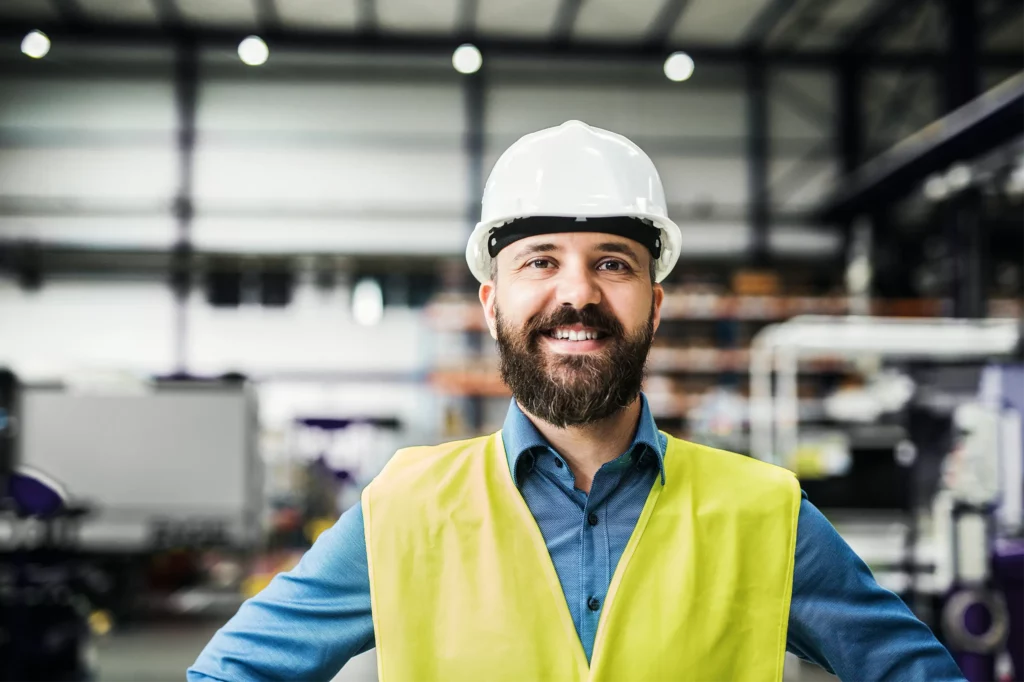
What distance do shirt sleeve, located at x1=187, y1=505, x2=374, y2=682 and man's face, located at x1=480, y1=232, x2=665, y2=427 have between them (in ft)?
1.01

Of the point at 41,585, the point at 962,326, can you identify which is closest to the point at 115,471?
the point at 41,585

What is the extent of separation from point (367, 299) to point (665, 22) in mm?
4764

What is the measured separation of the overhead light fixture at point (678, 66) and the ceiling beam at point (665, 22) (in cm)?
24

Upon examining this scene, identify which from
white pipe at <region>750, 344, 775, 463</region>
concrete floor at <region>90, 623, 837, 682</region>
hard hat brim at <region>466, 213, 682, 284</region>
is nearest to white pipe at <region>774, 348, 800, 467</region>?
white pipe at <region>750, 344, 775, 463</region>

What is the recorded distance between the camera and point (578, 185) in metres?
1.24

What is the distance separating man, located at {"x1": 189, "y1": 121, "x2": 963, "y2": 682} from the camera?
1136 mm

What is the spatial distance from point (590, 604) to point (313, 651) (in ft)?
1.15

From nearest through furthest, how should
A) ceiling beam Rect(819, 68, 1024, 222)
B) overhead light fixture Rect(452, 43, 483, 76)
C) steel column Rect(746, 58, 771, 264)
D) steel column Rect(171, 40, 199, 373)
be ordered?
ceiling beam Rect(819, 68, 1024, 222)
overhead light fixture Rect(452, 43, 483, 76)
steel column Rect(171, 40, 199, 373)
steel column Rect(746, 58, 771, 264)

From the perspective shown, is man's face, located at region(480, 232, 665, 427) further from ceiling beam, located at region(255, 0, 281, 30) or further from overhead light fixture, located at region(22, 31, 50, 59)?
ceiling beam, located at region(255, 0, 281, 30)

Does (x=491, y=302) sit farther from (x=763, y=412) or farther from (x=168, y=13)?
(x=168, y=13)

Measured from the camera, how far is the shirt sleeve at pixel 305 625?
44.9 inches

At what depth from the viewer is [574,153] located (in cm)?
127

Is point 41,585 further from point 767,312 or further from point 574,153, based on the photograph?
point 767,312

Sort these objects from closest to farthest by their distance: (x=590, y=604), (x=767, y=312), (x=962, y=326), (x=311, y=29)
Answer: (x=590, y=604) → (x=962, y=326) → (x=767, y=312) → (x=311, y=29)
